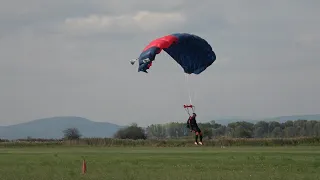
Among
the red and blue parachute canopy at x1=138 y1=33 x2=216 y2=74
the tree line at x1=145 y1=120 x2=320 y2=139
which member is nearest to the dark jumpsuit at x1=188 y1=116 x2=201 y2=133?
the red and blue parachute canopy at x1=138 y1=33 x2=216 y2=74

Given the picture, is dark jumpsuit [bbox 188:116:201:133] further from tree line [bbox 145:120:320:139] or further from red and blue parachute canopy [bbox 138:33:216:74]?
tree line [bbox 145:120:320:139]

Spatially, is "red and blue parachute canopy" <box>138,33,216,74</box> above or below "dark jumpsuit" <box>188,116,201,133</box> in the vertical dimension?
above

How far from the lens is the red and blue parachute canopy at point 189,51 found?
2894cm

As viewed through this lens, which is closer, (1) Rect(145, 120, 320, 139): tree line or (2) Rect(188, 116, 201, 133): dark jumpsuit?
(2) Rect(188, 116, 201, 133): dark jumpsuit

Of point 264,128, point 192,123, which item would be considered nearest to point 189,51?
point 192,123

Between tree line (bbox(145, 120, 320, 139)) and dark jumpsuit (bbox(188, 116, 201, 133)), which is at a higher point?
tree line (bbox(145, 120, 320, 139))

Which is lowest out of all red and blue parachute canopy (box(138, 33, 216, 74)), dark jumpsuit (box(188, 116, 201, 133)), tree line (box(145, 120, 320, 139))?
dark jumpsuit (box(188, 116, 201, 133))

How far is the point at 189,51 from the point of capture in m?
31.1

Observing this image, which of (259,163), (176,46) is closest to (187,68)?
(176,46)

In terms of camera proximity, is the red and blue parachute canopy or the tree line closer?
the red and blue parachute canopy

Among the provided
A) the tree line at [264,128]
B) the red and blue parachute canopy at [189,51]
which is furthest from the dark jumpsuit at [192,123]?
the tree line at [264,128]

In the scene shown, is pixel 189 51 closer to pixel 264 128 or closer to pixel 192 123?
→ pixel 192 123

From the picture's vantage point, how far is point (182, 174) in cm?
2178

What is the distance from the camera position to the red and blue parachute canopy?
94.9ft
